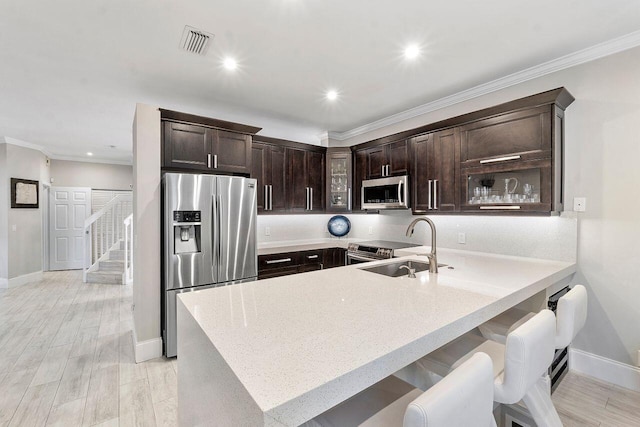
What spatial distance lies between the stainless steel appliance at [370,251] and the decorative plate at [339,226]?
2.56 ft

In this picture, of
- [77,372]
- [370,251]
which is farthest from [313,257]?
[77,372]

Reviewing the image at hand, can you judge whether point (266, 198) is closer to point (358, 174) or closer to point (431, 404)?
point (358, 174)

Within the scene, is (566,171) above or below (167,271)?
above

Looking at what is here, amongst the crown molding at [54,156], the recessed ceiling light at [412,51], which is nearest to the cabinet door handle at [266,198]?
the recessed ceiling light at [412,51]

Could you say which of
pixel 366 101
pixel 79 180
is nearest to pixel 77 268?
pixel 79 180

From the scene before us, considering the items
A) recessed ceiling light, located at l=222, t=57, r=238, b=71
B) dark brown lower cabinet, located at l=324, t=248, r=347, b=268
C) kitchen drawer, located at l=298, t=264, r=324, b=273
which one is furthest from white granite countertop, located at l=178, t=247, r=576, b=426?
dark brown lower cabinet, located at l=324, t=248, r=347, b=268

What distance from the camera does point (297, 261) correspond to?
12.5 ft

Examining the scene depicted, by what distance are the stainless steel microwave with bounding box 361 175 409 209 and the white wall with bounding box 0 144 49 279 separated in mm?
6392

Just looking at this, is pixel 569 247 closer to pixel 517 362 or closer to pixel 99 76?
pixel 517 362

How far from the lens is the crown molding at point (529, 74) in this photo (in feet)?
7.54

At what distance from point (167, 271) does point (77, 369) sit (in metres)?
1.12

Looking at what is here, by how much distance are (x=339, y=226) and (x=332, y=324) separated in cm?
366

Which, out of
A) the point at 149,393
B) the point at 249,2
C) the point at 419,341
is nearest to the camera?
the point at 419,341

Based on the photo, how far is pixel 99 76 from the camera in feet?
9.41
